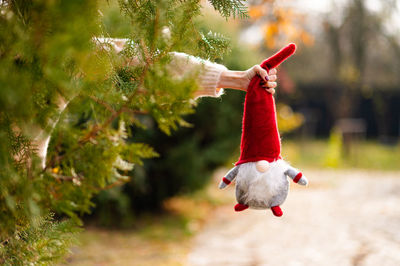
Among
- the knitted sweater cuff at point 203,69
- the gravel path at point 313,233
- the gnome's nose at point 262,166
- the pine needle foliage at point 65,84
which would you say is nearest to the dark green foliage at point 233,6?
the pine needle foliage at point 65,84

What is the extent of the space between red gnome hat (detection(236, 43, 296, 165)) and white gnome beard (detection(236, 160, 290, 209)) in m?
0.04

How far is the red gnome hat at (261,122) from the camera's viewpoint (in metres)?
1.52

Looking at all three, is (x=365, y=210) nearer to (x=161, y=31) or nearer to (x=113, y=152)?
(x=113, y=152)

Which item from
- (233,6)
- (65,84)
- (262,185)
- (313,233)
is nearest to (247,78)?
(233,6)

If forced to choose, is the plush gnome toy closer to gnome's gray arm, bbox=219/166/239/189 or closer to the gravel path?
gnome's gray arm, bbox=219/166/239/189

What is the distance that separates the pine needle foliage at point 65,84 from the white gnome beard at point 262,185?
37 centimetres

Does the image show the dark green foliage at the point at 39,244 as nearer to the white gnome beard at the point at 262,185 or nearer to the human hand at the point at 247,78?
the white gnome beard at the point at 262,185

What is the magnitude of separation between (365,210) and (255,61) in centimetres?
285

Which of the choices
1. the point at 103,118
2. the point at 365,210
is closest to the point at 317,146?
the point at 365,210

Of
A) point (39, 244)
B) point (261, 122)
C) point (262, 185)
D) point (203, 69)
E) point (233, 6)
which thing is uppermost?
point (233, 6)

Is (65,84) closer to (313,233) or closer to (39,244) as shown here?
(39,244)

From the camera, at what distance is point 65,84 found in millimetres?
946

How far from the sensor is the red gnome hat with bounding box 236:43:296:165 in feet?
5.00

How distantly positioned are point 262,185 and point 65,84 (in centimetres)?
84
